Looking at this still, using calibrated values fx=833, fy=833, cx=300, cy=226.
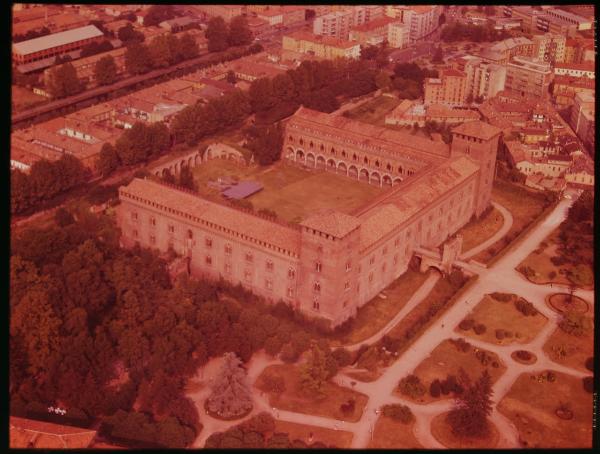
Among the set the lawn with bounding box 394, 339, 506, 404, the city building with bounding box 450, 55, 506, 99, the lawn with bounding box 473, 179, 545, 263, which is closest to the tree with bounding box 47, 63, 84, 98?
the city building with bounding box 450, 55, 506, 99

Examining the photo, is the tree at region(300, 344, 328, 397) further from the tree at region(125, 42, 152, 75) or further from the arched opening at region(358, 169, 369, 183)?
the tree at region(125, 42, 152, 75)

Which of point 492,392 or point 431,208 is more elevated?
point 431,208

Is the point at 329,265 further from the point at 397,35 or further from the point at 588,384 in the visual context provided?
the point at 397,35

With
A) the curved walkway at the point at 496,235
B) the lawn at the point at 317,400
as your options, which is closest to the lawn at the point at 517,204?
the curved walkway at the point at 496,235

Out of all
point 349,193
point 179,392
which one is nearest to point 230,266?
point 179,392

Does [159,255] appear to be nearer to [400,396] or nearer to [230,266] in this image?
[230,266]

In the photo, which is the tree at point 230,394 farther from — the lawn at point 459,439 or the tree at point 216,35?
the tree at point 216,35

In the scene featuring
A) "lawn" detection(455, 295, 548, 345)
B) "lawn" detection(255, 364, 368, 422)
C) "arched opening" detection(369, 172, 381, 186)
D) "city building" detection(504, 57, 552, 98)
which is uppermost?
"city building" detection(504, 57, 552, 98)
